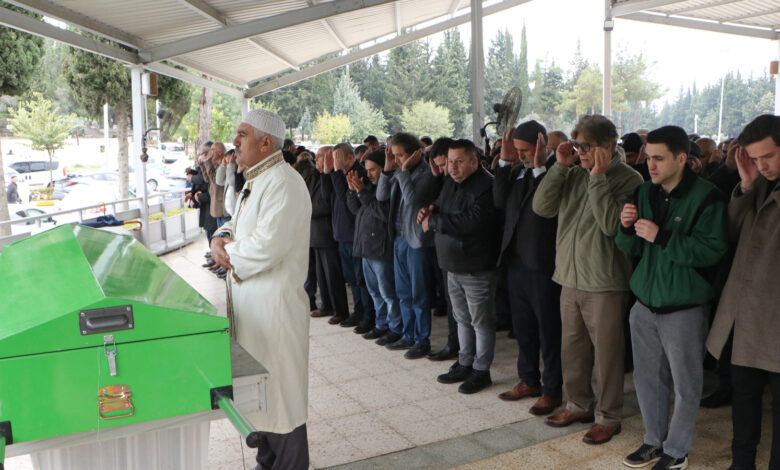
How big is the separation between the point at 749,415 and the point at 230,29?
7860 mm

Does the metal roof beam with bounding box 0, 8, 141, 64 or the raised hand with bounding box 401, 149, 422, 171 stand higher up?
the metal roof beam with bounding box 0, 8, 141, 64

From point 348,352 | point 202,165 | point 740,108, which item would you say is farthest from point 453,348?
point 740,108

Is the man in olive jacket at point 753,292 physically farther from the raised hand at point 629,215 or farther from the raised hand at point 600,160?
the raised hand at point 600,160

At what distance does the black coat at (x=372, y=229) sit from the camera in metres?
5.69

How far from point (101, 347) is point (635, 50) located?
44464 millimetres

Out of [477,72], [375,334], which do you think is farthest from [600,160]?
[477,72]

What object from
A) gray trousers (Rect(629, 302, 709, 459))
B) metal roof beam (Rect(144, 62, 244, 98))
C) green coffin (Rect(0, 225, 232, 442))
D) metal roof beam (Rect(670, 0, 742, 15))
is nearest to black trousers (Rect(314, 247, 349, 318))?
gray trousers (Rect(629, 302, 709, 459))

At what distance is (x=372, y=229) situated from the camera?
226 inches

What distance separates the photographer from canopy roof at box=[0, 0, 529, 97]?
7.58 metres

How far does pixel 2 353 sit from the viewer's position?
5.74ft

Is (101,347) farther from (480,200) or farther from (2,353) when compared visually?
(480,200)

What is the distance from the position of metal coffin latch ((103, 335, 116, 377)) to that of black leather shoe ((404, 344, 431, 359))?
3737 mm

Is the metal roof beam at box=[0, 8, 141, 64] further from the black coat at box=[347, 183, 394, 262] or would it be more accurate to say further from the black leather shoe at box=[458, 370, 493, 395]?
the black leather shoe at box=[458, 370, 493, 395]

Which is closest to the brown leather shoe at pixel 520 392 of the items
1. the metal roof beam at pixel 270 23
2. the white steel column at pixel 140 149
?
the metal roof beam at pixel 270 23
